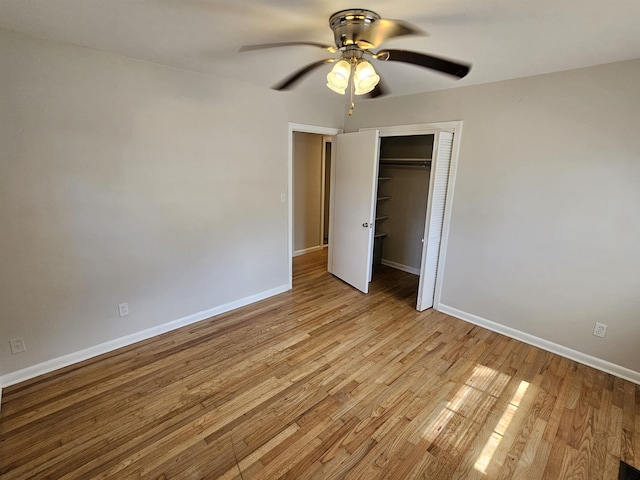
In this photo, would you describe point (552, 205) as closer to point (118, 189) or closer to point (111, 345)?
point (118, 189)

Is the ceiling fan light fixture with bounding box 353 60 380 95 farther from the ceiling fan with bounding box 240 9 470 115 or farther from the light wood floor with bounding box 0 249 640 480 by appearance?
the light wood floor with bounding box 0 249 640 480

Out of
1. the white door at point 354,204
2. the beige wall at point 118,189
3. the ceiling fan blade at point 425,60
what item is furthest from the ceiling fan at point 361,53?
the white door at point 354,204

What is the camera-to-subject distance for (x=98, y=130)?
2264mm

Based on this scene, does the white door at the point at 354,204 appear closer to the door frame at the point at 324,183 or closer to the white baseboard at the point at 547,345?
the white baseboard at the point at 547,345

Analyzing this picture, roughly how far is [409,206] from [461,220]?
4.77ft

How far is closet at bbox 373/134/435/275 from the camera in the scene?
4316mm

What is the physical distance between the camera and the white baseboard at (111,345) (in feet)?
7.31

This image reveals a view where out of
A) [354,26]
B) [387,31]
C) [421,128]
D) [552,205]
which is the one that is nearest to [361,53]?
[354,26]

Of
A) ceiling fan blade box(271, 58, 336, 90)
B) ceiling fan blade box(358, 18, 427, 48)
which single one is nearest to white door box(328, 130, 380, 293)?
ceiling fan blade box(271, 58, 336, 90)

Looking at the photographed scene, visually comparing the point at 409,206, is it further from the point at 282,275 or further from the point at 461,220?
the point at 282,275

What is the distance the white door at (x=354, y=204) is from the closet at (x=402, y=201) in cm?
73

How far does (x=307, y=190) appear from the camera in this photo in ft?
17.4

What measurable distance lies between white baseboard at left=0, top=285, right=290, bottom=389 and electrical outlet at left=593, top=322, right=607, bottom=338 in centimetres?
322

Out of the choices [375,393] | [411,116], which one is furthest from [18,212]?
[411,116]
